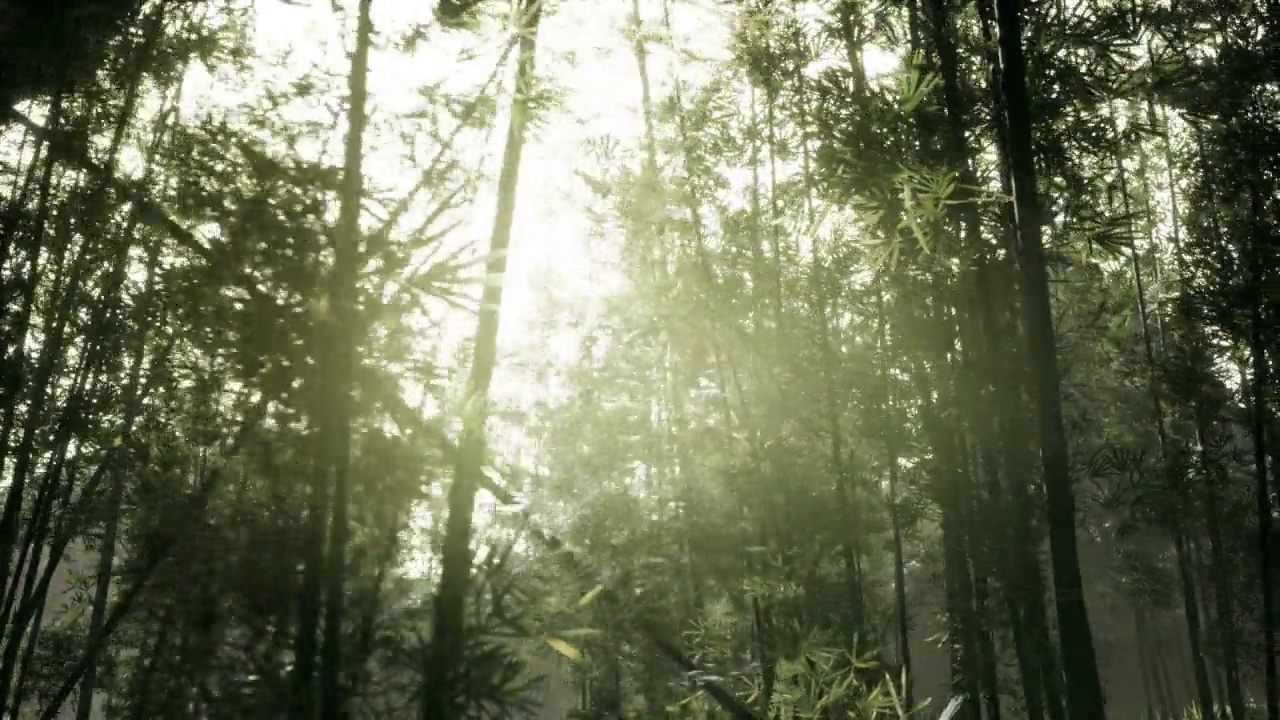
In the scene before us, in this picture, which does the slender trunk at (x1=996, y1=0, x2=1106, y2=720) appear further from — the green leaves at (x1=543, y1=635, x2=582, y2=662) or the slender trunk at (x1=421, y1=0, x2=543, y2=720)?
the slender trunk at (x1=421, y1=0, x2=543, y2=720)

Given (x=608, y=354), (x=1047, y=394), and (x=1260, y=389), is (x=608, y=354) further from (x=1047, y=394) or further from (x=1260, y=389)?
(x=1047, y=394)

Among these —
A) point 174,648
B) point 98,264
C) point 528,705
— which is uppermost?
point 98,264

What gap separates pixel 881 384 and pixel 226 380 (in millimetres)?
8633

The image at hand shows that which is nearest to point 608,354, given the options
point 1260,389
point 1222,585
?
point 1260,389

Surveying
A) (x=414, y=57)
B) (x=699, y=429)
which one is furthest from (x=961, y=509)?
(x=414, y=57)

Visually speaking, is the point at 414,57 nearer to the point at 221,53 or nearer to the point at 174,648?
the point at 221,53

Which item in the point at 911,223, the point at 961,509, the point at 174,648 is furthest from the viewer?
the point at 961,509

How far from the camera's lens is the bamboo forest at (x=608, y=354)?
3770 mm

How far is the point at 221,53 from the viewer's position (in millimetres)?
5914

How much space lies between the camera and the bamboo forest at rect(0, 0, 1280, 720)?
3770 mm

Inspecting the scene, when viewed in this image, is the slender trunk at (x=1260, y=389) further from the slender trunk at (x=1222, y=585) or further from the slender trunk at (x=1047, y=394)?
the slender trunk at (x=1047, y=394)

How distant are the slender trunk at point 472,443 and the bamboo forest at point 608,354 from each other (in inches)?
0.9

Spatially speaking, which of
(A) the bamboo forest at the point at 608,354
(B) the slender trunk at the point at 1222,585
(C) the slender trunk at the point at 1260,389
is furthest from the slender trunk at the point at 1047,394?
(B) the slender trunk at the point at 1222,585

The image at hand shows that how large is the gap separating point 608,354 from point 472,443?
367 inches
